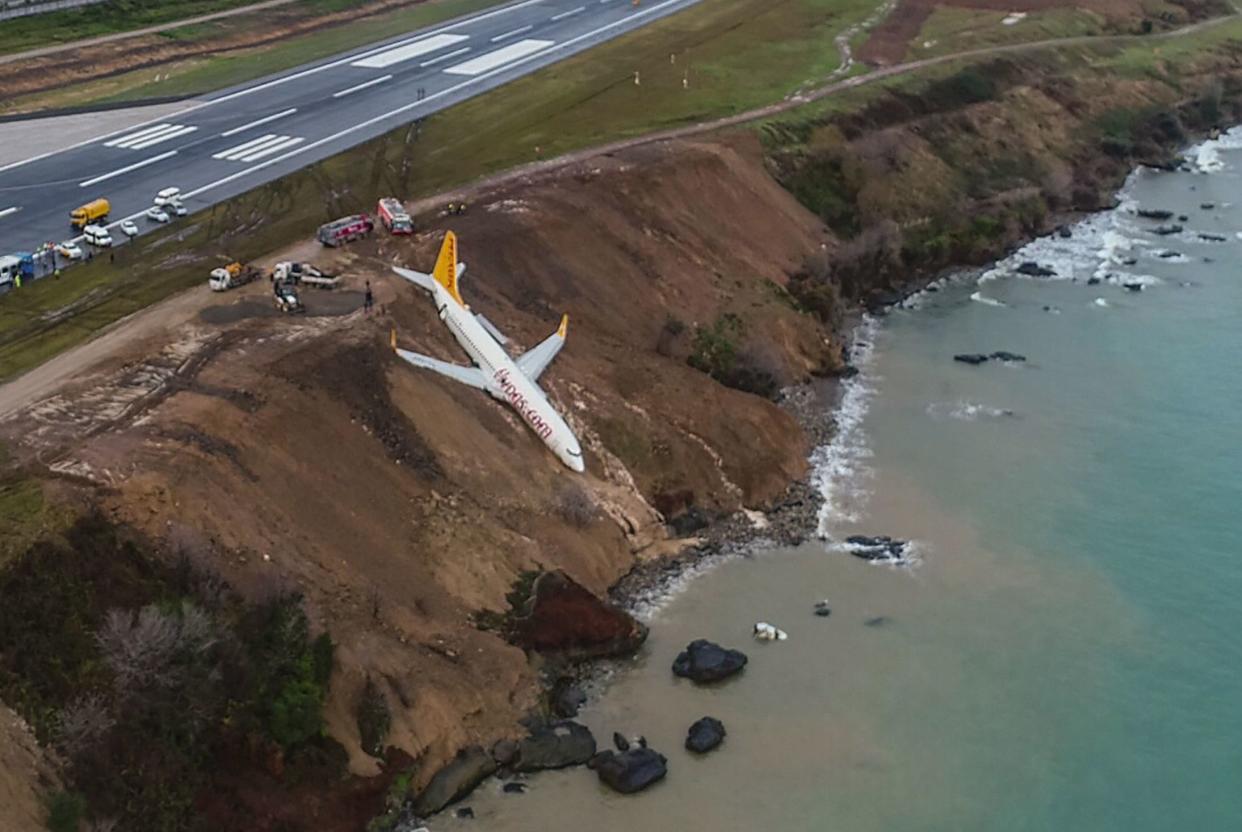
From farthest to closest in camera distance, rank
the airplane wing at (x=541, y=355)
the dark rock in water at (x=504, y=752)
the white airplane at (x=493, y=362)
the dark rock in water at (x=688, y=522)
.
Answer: the airplane wing at (x=541, y=355), the dark rock in water at (x=688, y=522), the white airplane at (x=493, y=362), the dark rock in water at (x=504, y=752)

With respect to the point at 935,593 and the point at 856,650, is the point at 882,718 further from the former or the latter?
the point at 935,593

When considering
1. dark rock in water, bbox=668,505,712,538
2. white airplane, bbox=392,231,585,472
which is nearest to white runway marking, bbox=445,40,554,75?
white airplane, bbox=392,231,585,472

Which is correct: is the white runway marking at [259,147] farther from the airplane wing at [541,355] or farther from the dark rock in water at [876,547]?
the dark rock in water at [876,547]

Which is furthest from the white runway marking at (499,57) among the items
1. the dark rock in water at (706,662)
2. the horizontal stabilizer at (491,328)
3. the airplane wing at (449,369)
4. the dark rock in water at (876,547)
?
the dark rock in water at (706,662)

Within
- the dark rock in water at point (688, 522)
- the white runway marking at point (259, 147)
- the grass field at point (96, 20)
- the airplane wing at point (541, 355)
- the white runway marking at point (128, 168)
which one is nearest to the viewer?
the dark rock in water at point (688, 522)

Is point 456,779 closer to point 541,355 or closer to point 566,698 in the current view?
point 566,698

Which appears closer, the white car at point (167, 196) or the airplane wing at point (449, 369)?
the airplane wing at point (449, 369)

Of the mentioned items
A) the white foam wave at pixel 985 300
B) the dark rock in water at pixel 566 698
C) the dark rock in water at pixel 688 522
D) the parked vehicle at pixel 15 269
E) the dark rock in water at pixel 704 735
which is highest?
the parked vehicle at pixel 15 269

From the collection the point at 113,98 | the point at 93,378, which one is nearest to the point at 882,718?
the point at 93,378
